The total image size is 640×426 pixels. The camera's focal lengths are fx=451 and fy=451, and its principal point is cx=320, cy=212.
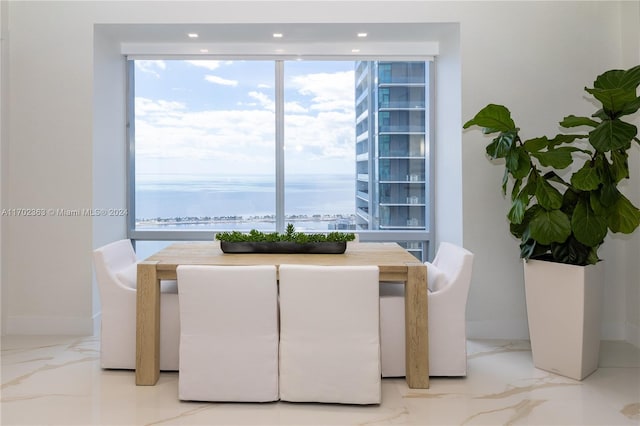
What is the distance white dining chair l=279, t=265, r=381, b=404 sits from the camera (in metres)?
2.39

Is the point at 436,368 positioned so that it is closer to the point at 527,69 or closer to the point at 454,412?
the point at 454,412

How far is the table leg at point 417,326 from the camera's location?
104 inches

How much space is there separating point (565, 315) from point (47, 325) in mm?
3930

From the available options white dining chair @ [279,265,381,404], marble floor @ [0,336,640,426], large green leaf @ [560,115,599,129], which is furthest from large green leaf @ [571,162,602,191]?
white dining chair @ [279,265,381,404]

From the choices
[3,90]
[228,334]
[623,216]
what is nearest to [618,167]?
[623,216]

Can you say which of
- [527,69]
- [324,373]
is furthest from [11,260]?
[527,69]

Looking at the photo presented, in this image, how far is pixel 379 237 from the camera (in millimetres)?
4363

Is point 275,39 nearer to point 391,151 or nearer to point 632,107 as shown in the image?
point 391,151

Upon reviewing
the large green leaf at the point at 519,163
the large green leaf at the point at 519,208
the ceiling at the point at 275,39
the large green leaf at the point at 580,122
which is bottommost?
the large green leaf at the point at 519,208

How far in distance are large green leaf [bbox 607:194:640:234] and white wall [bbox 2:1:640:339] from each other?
0.96 metres

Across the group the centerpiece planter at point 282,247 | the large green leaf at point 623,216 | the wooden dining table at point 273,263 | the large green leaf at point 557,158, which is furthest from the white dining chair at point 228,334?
the large green leaf at point 623,216

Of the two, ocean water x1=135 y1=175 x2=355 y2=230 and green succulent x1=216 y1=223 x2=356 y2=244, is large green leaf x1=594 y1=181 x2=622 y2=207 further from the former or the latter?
ocean water x1=135 y1=175 x2=355 y2=230

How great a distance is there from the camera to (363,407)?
8.02ft

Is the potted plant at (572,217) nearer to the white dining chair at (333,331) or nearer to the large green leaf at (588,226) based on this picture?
the large green leaf at (588,226)
